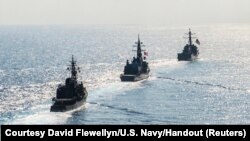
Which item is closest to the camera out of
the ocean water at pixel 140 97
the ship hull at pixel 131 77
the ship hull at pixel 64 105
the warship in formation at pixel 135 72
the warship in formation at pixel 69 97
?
the ocean water at pixel 140 97

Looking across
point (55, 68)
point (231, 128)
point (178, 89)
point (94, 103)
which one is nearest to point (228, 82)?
point (178, 89)

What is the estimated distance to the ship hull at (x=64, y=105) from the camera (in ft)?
358

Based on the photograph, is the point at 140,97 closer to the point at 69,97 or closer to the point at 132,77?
the point at 69,97

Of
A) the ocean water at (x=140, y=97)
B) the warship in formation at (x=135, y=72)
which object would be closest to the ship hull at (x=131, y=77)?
the warship in formation at (x=135, y=72)

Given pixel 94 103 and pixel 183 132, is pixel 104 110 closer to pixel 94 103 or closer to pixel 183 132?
pixel 94 103

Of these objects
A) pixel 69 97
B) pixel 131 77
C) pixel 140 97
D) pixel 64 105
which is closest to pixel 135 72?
pixel 131 77

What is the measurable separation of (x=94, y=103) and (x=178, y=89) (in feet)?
91.5

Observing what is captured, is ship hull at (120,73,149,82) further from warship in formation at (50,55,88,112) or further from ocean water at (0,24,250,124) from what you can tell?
warship in formation at (50,55,88,112)

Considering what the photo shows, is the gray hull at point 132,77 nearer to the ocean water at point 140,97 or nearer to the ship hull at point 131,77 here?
the ship hull at point 131,77

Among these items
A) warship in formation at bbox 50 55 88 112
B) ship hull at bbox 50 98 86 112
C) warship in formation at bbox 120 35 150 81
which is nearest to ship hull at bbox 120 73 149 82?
warship in formation at bbox 120 35 150 81

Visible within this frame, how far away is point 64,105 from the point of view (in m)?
112

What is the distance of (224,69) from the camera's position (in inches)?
7126

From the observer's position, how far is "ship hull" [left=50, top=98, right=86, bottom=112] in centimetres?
10920

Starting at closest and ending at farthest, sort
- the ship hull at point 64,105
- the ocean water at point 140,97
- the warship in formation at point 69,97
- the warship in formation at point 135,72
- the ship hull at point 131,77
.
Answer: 1. the ocean water at point 140,97
2. the ship hull at point 64,105
3. the warship in formation at point 69,97
4. the ship hull at point 131,77
5. the warship in formation at point 135,72
